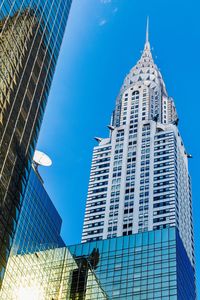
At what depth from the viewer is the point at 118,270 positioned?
118m

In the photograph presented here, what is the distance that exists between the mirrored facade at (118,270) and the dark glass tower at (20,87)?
33335mm

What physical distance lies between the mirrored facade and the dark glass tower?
33335mm

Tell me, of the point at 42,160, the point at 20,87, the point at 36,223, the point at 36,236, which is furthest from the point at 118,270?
the point at 20,87

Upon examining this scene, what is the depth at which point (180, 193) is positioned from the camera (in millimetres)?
186375

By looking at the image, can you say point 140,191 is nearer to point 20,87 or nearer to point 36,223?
point 36,223

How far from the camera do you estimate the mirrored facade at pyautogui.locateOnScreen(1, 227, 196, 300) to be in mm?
109875

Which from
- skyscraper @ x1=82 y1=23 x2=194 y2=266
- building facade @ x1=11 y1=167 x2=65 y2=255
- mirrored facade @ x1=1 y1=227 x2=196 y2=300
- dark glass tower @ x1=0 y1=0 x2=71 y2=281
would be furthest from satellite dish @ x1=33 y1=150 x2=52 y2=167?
skyscraper @ x1=82 y1=23 x2=194 y2=266

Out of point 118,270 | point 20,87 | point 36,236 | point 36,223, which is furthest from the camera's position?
point 118,270

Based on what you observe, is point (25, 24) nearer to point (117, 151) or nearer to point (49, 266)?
point (49, 266)

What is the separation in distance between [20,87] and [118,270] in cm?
5335

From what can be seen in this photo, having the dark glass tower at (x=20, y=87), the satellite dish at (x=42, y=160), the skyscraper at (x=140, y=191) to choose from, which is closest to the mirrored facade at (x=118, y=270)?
the satellite dish at (x=42, y=160)

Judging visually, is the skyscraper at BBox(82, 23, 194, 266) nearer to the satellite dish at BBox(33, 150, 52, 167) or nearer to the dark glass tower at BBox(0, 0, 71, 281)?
the satellite dish at BBox(33, 150, 52, 167)

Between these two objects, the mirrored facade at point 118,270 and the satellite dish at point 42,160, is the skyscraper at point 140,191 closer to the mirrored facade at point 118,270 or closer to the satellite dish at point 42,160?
the mirrored facade at point 118,270

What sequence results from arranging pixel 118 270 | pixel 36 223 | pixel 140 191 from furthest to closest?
1. pixel 140 191
2. pixel 118 270
3. pixel 36 223
